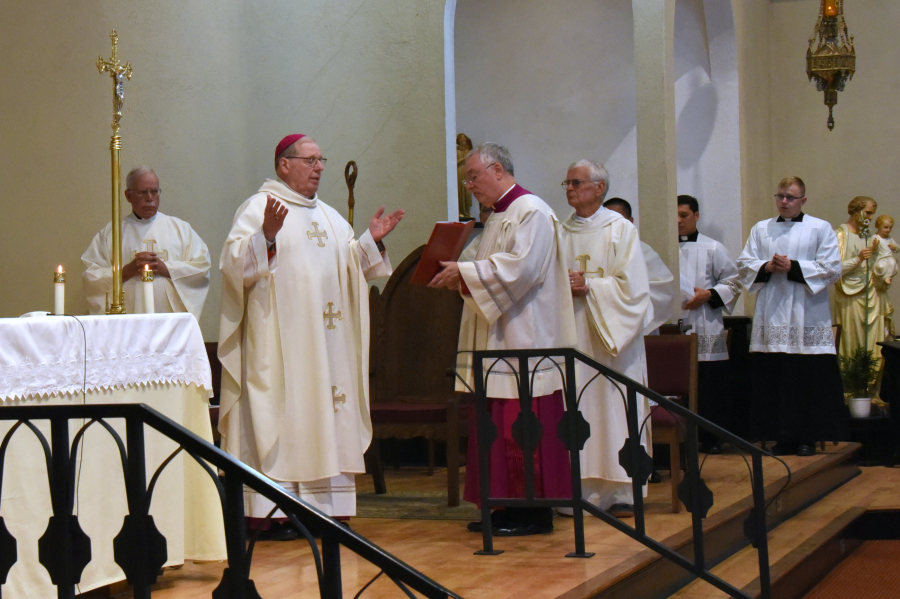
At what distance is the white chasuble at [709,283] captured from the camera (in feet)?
26.9

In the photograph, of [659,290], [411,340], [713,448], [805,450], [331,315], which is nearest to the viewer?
[331,315]

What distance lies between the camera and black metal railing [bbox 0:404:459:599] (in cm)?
207

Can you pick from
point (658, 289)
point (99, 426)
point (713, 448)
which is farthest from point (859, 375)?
point (99, 426)

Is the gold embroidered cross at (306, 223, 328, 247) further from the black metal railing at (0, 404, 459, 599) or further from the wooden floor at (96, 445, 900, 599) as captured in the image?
the black metal railing at (0, 404, 459, 599)

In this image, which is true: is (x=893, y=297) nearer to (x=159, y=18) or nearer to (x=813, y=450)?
(x=813, y=450)

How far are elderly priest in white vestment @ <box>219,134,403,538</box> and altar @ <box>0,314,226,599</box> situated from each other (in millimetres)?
631

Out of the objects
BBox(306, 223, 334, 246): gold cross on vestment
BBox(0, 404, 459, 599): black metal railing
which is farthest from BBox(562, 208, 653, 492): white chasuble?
BBox(0, 404, 459, 599): black metal railing

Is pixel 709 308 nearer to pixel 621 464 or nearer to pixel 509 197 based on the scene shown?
pixel 509 197

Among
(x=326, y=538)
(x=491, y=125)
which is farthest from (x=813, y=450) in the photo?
(x=326, y=538)

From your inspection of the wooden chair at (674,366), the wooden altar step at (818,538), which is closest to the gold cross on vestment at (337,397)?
the wooden altar step at (818,538)

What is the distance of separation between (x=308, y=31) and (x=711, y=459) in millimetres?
4222

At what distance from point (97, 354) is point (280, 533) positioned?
160cm

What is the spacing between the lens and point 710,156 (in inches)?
389

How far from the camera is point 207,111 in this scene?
293 inches
